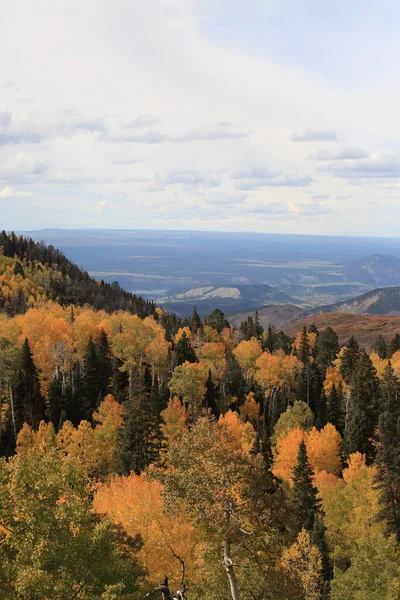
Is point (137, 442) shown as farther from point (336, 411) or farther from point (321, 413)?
point (321, 413)

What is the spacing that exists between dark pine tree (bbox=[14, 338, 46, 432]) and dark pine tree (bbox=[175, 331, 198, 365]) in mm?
26937

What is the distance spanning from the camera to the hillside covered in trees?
19750 millimetres

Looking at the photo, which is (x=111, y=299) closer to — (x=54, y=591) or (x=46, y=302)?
(x=46, y=302)

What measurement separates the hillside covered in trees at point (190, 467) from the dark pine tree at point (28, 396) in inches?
8.7

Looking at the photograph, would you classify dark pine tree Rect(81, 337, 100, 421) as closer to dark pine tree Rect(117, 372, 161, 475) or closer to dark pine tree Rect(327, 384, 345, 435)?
dark pine tree Rect(117, 372, 161, 475)

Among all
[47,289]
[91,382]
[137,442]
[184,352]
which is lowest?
[137,442]

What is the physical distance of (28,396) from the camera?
78.9 metres

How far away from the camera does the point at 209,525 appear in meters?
19.9

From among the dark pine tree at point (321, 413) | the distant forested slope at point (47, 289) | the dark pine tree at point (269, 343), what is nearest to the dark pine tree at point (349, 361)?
the dark pine tree at point (321, 413)

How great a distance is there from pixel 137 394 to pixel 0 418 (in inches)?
1007

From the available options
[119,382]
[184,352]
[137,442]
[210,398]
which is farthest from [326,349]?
[137,442]

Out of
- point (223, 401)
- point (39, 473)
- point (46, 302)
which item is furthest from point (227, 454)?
point (46, 302)

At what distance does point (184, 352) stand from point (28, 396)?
101 feet

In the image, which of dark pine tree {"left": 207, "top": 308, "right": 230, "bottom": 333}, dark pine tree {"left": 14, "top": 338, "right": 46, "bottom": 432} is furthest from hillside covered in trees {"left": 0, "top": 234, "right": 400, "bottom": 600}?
dark pine tree {"left": 207, "top": 308, "right": 230, "bottom": 333}
